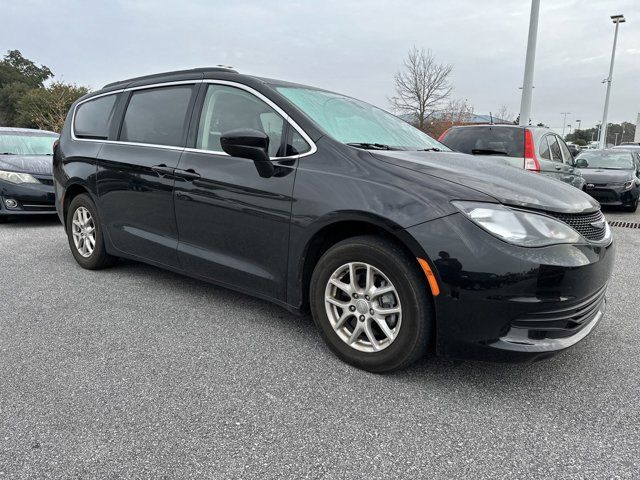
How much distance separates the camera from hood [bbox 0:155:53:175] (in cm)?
685

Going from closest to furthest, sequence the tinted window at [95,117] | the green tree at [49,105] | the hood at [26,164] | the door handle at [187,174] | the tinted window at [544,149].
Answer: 1. the door handle at [187,174]
2. the tinted window at [95,117]
3. the tinted window at [544,149]
4. the hood at [26,164]
5. the green tree at [49,105]

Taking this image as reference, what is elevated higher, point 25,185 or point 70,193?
point 70,193

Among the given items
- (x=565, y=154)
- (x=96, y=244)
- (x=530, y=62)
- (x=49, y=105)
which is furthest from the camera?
(x=49, y=105)

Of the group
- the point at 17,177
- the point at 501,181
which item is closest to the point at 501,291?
the point at 501,181

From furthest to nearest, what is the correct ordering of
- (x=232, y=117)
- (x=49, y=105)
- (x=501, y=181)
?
(x=49, y=105), (x=232, y=117), (x=501, y=181)

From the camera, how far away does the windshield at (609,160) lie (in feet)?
34.8

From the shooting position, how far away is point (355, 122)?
328 centimetres

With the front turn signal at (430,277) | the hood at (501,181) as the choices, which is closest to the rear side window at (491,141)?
the hood at (501,181)

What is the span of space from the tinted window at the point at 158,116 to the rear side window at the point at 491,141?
14.3ft

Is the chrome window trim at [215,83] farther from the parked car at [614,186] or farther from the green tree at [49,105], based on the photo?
the green tree at [49,105]

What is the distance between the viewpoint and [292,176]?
2.81 metres

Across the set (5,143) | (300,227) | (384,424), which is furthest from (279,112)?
(5,143)

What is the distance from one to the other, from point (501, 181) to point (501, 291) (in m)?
0.68

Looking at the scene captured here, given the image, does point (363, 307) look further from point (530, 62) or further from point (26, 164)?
point (530, 62)
